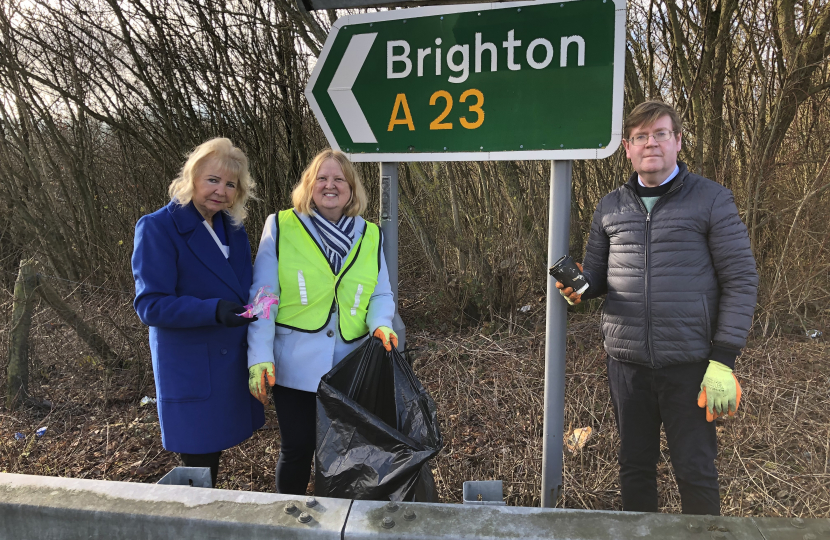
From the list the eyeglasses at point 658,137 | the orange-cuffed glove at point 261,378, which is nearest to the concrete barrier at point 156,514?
the orange-cuffed glove at point 261,378

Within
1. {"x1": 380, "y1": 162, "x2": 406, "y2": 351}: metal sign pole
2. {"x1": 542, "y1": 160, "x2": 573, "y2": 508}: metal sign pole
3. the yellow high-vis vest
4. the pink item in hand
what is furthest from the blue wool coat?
{"x1": 542, "y1": 160, "x2": 573, "y2": 508}: metal sign pole

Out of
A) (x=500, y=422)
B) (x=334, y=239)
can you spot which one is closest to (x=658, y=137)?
(x=334, y=239)

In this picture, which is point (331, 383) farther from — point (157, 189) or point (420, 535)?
point (157, 189)

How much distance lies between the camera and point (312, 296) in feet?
6.97

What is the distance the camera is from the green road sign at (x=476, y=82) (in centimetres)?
186

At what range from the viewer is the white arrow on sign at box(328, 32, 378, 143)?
7.03 ft

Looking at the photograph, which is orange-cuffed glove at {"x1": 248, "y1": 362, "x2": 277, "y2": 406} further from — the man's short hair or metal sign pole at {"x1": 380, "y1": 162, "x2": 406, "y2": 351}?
the man's short hair

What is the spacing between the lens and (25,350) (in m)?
4.23

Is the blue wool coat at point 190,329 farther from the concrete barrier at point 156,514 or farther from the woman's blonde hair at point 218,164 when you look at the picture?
the concrete barrier at point 156,514

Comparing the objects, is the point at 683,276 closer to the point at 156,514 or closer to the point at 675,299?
the point at 675,299

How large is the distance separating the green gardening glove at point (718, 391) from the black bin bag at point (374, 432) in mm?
1002

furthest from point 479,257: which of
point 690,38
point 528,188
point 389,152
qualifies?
point 389,152

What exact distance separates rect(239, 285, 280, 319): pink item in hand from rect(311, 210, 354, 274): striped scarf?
27 centimetres

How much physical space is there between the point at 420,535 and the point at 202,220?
4.94 ft
